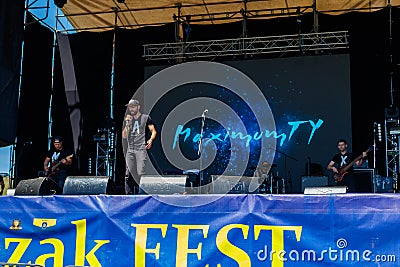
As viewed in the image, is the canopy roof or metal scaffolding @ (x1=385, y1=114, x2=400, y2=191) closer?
metal scaffolding @ (x1=385, y1=114, x2=400, y2=191)

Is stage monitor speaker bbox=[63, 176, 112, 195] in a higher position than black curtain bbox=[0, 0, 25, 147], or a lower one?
lower

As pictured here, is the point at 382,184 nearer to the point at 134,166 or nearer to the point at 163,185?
the point at 134,166

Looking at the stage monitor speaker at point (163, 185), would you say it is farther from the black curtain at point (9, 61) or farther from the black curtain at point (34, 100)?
the black curtain at point (34, 100)

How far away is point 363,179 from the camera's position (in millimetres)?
9555

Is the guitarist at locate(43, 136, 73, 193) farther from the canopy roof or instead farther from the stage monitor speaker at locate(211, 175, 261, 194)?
the stage monitor speaker at locate(211, 175, 261, 194)

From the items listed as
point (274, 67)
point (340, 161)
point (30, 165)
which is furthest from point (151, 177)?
point (274, 67)

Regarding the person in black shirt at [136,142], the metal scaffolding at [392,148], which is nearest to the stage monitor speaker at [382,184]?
the metal scaffolding at [392,148]

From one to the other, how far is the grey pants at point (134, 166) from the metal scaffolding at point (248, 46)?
424cm

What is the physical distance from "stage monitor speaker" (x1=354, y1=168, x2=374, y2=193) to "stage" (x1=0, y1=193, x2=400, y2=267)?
5.45 m

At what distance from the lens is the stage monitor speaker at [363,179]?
9438 millimetres

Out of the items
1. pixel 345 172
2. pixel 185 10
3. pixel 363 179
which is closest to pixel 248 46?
pixel 185 10

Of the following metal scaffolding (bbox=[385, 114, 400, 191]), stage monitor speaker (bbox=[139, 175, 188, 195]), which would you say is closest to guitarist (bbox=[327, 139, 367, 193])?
metal scaffolding (bbox=[385, 114, 400, 191])

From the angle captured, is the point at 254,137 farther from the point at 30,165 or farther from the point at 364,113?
the point at 30,165

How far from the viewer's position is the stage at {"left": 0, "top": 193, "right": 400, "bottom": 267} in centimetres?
415
